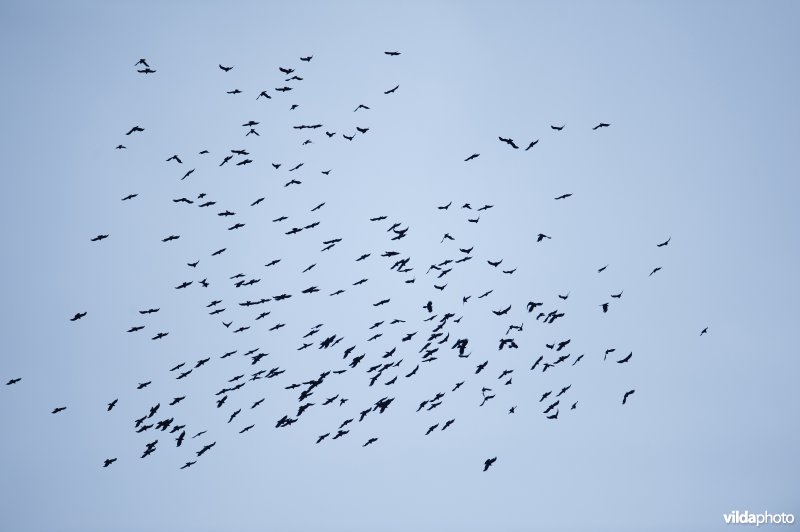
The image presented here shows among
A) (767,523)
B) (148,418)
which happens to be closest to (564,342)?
(148,418)

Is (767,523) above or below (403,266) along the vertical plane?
below

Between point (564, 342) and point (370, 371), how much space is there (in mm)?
11456

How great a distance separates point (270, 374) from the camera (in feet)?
172

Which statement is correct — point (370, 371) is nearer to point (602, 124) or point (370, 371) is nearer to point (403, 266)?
point (403, 266)

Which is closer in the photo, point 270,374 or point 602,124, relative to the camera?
point 602,124

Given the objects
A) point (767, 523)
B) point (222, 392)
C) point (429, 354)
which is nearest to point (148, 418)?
point (222, 392)

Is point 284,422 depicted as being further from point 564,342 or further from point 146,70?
point 146,70

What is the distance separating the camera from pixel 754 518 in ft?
340

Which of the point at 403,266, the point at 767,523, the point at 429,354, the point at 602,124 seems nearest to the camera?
the point at 602,124

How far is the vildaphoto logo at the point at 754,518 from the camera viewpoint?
335 feet

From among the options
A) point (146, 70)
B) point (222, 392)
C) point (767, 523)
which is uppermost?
point (146, 70)

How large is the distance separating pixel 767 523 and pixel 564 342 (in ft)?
Answer: 222

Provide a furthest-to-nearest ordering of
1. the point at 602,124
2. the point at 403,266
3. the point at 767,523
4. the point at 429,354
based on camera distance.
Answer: the point at 767,523, the point at 403,266, the point at 429,354, the point at 602,124

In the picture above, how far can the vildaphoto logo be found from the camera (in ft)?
335
